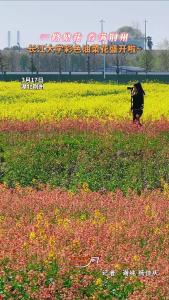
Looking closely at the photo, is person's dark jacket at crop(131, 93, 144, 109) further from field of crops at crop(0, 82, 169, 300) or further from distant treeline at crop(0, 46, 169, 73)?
distant treeline at crop(0, 46, 169, 73)

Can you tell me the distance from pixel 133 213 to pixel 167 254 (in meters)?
2.22

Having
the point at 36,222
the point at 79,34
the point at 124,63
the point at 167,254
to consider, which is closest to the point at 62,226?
the point at 36,222

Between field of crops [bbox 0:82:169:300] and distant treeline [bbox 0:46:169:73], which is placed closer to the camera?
field of crops [bbox 0:82:169:300]

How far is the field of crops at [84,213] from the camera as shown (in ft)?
29.6

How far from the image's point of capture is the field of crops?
9.01m

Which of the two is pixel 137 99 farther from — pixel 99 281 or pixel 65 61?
pixel 65 61

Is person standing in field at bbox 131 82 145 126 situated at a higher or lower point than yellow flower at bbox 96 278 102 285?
higher

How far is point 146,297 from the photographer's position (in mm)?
8508

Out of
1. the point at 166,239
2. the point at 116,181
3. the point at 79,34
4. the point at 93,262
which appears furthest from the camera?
the point at 79,34

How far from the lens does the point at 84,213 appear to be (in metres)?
12.5

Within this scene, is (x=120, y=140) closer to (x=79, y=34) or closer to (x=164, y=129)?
(x=164, y=129)

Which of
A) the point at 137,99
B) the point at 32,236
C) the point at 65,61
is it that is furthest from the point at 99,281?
the point at 65,61

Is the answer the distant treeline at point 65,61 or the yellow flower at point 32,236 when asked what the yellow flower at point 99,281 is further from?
the distant treeline at point 65,61

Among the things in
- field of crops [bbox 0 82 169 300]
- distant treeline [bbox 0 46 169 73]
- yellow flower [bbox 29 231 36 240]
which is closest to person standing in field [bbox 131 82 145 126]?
field of crops [bbox 0 82 169 300]
